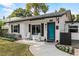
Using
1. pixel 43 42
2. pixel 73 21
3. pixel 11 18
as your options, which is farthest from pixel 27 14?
pixel 73 21

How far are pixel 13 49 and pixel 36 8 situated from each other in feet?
9.95

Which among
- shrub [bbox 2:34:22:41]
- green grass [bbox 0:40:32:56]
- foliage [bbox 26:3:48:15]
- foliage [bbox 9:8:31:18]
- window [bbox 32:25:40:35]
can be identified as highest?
foliage [bbox 26:3:48:15]

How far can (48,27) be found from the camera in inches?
553

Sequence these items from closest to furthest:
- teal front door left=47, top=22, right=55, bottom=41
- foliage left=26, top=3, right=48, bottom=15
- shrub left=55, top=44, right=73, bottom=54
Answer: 1. shrub left=55, top=44, right=73, bottom=54
2. foliage left=26, top=3, right=48, bottom=15
3. teal front door left=47, top=22, right=55, bottom=41

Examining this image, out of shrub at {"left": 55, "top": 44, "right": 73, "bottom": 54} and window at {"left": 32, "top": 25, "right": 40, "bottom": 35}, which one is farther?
window at {"left": 32, "top": 25, "right": 40, "bottom": 35}

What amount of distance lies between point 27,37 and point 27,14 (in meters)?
1.56

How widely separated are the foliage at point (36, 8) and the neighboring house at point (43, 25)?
1.10ft

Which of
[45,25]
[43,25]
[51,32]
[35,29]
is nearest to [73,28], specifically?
[51,32]

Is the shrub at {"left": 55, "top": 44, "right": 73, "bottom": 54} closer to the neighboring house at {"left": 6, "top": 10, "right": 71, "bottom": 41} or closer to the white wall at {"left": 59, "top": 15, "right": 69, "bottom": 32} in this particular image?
the neighboring house at {"left": 6, "top": 10, "right": 71, "bottom": 41}

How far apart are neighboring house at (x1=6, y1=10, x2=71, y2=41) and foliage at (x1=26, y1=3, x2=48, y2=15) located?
1.10 feet

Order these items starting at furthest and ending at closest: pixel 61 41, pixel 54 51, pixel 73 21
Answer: pixel 73 21
pixel 61 41
pixel 54 51

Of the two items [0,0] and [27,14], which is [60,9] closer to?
[27,14]

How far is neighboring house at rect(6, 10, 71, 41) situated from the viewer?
44.1 feet

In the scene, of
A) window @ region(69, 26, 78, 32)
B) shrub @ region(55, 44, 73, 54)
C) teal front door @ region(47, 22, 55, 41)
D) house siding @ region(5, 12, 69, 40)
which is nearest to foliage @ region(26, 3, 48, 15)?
house siding @ region(5, 12, 69, 40)
